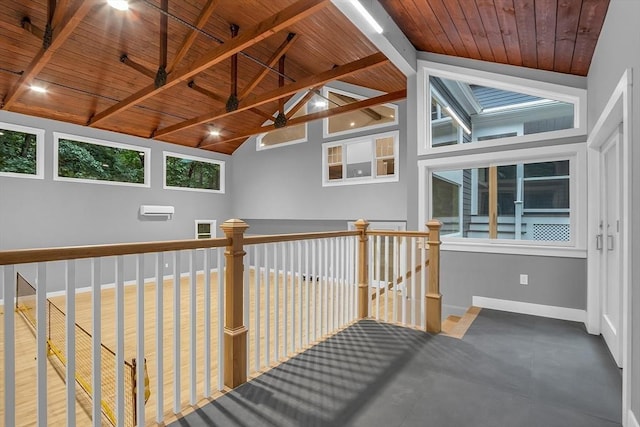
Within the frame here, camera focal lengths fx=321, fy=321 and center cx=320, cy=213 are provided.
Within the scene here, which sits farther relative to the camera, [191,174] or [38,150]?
[191,174]

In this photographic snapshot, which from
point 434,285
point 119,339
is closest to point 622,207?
point 434,285

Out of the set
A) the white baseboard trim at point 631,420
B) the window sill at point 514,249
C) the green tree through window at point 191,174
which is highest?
the green tree through window at point 191,174

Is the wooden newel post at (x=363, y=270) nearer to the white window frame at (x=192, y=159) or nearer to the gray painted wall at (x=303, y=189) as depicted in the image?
the gray painted wall at (x=303, y=189)

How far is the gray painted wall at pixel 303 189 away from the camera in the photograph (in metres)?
6.35

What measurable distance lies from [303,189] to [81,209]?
14.9 ft

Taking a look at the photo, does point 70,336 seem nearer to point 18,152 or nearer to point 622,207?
point 622,207

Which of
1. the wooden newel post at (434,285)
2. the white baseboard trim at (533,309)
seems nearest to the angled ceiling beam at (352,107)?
the wooden newel post at (434,285)

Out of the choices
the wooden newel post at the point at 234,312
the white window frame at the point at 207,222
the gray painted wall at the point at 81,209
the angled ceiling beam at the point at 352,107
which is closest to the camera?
the wooden newel post at the point at 234,312

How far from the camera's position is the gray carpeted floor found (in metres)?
1.82

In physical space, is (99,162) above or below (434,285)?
above

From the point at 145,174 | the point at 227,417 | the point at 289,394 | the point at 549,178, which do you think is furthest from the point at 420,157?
the point at 145,174

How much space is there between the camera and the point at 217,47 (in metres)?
4.20

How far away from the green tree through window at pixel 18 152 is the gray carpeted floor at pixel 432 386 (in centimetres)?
630

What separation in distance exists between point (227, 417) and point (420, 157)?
3.81 meters
